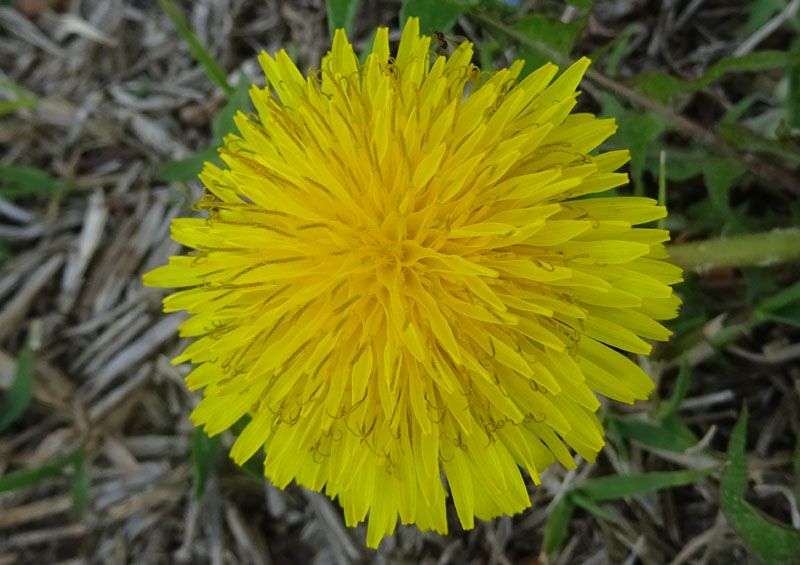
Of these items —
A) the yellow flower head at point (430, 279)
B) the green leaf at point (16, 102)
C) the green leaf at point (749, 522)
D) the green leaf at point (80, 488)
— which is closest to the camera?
the yellow flower head at point (430, 279)

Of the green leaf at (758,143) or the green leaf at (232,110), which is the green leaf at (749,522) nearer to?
the green leaf at (758,143)

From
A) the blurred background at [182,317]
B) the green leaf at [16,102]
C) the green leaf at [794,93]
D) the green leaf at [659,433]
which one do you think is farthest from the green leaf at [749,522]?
the green leaf at [16,102]

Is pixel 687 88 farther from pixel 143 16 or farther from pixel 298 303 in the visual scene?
pixel 143 16

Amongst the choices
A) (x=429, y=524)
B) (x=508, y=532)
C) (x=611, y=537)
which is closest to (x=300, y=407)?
(x=429, y=524)

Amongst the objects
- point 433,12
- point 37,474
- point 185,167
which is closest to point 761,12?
point 433,12

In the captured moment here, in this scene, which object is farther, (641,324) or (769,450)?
(769,450)

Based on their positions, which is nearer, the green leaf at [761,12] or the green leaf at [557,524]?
the green leaf at [557,524]

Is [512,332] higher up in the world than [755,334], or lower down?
higher up
